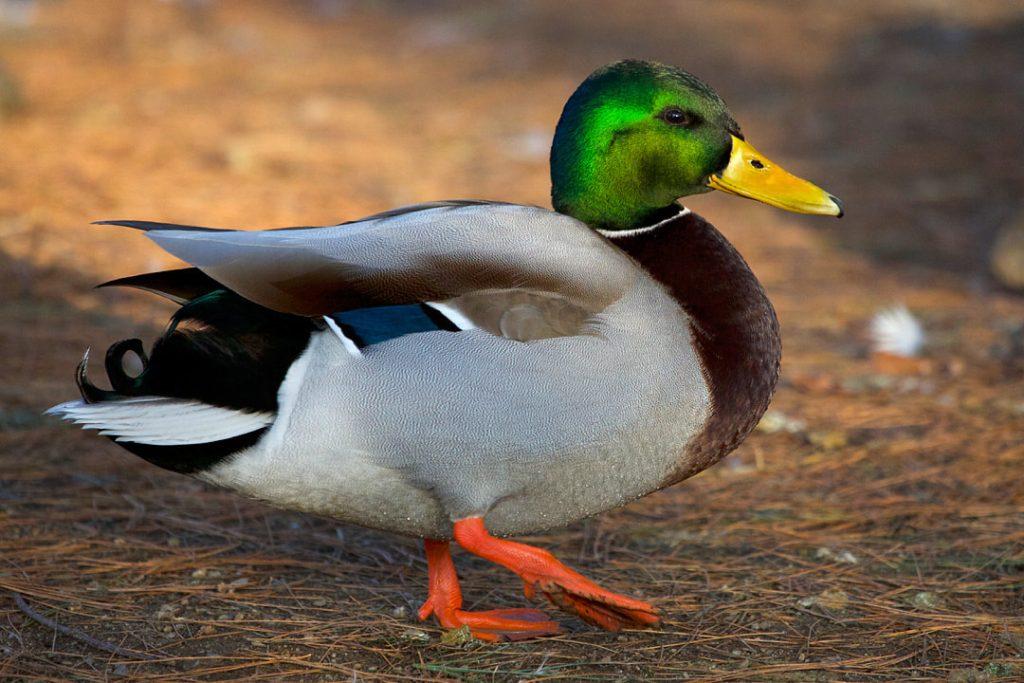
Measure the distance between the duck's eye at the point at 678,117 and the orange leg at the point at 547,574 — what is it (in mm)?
996

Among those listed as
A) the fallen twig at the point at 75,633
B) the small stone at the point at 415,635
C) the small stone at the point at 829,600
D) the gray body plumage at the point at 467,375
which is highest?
the gray body plumage at the point at 467,375

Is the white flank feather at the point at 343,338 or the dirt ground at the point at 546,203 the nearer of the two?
the white flank feather at the point at 343,338

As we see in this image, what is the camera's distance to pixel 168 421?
2418mm

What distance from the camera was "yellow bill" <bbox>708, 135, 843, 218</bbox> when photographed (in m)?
2.69

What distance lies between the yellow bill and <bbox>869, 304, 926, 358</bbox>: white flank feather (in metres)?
2.25

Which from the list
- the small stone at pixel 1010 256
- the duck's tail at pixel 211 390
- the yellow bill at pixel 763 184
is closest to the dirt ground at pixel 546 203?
the small stone at pixel 1010 256

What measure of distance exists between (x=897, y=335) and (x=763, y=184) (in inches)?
94.1

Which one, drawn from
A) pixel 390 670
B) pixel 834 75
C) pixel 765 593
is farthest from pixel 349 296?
pixel 834 75

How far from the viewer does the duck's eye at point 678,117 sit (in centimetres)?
266

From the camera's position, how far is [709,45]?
1024cm

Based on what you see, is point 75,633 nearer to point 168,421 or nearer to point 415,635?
point 168,421

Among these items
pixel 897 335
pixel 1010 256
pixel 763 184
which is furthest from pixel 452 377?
pixel 1010 256

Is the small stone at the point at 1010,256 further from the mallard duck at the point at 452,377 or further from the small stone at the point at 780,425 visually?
the mallard duck at the point at 452,377

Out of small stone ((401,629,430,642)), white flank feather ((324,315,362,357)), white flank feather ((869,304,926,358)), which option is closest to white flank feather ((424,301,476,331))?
white flank feather ((324,315,362,357))
